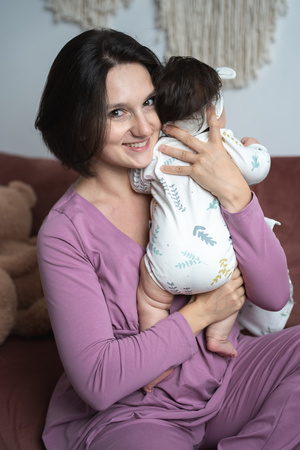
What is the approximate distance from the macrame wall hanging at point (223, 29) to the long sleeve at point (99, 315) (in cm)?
103

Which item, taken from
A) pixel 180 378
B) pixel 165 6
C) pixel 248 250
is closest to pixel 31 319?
pixel 180 378

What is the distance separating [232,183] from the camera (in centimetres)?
126

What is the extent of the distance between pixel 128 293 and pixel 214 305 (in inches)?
8.7

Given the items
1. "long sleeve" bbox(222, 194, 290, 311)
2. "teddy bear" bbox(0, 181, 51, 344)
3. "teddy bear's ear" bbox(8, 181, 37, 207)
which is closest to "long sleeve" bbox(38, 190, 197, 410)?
"long sleeve" bbox(222, 194, 290, 311)

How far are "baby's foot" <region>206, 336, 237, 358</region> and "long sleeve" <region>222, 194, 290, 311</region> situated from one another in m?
0.15

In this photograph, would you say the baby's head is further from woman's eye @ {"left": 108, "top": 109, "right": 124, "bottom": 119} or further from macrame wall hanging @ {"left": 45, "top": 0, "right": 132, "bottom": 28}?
macrame wall hanging @ {"left": 45, "top": 0, "right": 132, "bottom": 28}

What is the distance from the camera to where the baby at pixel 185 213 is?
4.02 ft

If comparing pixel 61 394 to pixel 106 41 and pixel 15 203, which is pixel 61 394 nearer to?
pixel 15 203

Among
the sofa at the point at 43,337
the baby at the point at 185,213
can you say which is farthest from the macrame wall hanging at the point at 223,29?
the baby at the point at 185,213

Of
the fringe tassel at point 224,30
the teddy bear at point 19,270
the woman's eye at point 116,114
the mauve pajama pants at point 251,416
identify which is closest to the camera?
the mauve pajama pants at point 251,416

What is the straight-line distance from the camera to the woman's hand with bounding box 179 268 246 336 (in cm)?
130

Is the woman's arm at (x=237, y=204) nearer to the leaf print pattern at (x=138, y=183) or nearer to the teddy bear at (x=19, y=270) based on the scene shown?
the leaf print pattern at (x=138, y=183)

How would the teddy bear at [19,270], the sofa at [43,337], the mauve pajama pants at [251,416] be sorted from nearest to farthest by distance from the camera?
the mauve pajama pants at [251,416] → the sofa at [43,337] → the teddy bear at [19,270]

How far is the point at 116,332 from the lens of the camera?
1.36 meters
